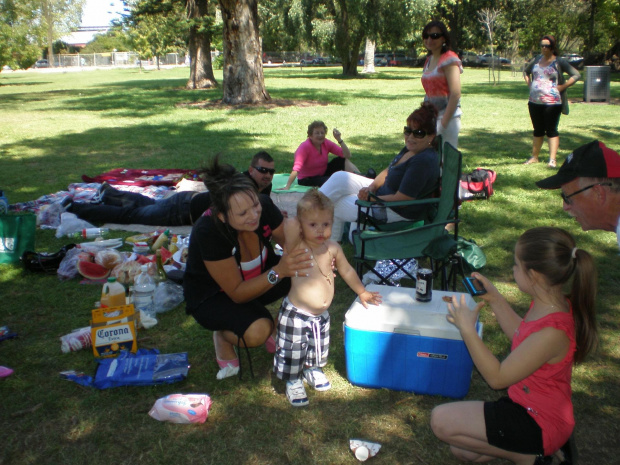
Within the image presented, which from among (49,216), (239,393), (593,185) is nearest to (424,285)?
(593,185)

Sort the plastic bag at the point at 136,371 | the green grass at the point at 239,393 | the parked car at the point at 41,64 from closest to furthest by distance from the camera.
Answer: the green grass at the point at 239,393 < the plastic bag at the point at 136,371 < the parked car at the point at 41,64

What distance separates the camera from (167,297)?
387cm

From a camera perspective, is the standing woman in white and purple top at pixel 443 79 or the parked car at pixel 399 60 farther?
the parked car at pixel 399 60

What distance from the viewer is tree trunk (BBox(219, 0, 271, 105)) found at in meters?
14.2

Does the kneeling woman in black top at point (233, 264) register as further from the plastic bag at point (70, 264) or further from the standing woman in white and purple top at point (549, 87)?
the standing woman in white and purple top at point (549, 87)

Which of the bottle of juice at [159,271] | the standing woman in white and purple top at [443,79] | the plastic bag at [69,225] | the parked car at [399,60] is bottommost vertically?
the bottle of juice at [159,271]

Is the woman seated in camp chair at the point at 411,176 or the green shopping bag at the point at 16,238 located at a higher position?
the woman seated in camp chair at the point at 411,176

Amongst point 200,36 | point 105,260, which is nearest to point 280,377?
point 105,260

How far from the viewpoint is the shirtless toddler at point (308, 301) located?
109 inches

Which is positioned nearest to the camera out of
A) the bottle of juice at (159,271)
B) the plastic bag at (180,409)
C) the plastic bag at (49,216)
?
the plastic bag at (180,409)

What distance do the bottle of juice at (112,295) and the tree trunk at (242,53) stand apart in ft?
40.6

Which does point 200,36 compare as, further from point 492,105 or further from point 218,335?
point 218,335

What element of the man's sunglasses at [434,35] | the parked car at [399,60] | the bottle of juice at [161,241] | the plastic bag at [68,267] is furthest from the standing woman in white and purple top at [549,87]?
the parked car at [399,60]

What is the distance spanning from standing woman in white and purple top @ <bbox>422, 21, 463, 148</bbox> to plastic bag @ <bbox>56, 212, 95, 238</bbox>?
382 centimetres
